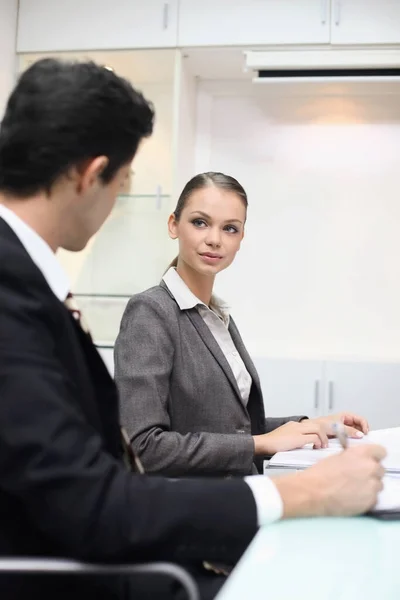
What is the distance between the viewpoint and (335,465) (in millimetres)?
861

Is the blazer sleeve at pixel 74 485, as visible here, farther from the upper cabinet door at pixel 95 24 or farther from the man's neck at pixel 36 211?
the upper cabinet door at pixel 95 24

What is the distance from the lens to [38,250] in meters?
0.84

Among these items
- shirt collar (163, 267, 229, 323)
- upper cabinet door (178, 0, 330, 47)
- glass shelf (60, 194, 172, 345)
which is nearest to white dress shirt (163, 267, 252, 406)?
shirt collar (163, 267, 229, 323)

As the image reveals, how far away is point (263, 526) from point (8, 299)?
41 cm

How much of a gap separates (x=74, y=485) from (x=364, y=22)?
2.70m

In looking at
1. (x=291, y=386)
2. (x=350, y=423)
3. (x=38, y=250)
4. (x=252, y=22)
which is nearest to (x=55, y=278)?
(x=38, y=250)

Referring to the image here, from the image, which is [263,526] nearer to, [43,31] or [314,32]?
[314,32]

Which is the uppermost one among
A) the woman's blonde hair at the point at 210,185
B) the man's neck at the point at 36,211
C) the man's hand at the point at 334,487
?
the woman's blonde hair at the point at 210,185

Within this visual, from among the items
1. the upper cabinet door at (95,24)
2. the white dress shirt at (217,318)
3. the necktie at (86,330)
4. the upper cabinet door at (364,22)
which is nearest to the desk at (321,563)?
the necktie at (86,330)

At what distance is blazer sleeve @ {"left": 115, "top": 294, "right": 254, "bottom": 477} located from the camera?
1.33 m

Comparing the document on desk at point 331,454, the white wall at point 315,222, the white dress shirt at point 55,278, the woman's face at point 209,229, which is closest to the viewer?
the white dress shirt at point 55,278

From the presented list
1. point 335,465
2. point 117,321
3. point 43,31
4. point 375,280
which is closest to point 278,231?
point 375,280

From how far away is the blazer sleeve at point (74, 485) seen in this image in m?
0.69

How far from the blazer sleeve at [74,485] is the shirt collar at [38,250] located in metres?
0.09
